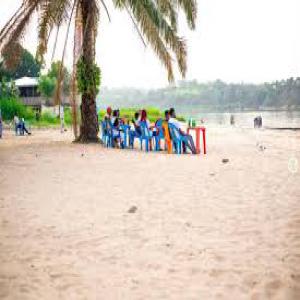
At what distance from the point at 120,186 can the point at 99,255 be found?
10.0ft

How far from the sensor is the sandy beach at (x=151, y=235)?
2.99 metres

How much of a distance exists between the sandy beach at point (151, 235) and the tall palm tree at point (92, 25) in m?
6.38

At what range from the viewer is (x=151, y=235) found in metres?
4.11

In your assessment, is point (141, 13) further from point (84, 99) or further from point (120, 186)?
point (120, 186)

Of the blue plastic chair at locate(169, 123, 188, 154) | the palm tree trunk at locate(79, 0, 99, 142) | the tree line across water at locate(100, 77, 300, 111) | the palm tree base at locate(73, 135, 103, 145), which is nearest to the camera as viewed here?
the blue plastic chair at locate(169, 123, 188, 154)

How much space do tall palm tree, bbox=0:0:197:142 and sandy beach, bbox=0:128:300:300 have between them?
20.9 feet

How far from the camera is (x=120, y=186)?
6.63m

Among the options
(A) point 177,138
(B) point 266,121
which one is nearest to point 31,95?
(B) point 266,121

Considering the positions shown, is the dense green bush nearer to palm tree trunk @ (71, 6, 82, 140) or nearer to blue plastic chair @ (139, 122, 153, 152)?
palm tree trunk @ (71, 6, 82, 140)

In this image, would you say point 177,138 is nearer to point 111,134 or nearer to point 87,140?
point 111,134

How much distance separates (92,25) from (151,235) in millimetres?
10392

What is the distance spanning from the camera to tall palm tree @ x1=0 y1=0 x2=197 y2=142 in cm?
1272

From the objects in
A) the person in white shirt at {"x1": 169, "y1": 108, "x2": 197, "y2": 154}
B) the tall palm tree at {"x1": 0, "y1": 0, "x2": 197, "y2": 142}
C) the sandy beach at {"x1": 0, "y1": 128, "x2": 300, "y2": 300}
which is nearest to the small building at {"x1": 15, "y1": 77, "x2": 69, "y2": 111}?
the tall palm tree at {"x1": 0, "y1": 0, "x2": 197, "y2": 142}

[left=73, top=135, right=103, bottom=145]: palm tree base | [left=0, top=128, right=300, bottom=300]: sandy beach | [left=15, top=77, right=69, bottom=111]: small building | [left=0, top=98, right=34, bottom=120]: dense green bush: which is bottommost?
[left=0, top=128, right=300, bottom=300]: sandy beach
